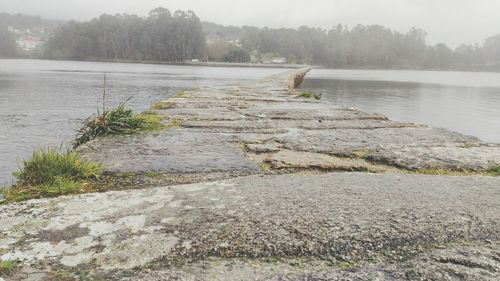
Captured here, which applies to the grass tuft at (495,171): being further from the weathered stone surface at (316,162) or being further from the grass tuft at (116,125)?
the grass tuft at (116,125)

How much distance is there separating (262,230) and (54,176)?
118 cm

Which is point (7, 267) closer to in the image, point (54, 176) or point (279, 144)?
point (54, 176)

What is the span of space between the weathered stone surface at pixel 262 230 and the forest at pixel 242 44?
377 ft

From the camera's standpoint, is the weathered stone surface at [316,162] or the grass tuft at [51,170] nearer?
the grass tuft at [51,170]

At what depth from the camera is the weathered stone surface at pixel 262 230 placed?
1399 mm

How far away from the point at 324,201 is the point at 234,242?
0.54 m

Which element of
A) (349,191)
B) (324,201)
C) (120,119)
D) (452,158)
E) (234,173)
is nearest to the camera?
(324,201)

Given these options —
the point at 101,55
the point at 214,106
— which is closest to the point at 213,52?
the point at 101,55

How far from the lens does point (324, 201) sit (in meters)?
1.91

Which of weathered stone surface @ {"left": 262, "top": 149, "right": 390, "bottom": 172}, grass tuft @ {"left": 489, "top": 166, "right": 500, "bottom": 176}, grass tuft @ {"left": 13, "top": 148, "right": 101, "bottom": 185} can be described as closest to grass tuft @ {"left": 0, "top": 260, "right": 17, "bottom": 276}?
grass tuft @ {"left": 13, "top": 148, "right": 101, "bottom": 185}

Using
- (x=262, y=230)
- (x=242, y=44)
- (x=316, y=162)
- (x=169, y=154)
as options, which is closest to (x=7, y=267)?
(x=262, y=230)

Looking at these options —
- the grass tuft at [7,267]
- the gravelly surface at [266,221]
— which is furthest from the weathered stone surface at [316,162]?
the grass tuft at [7,267]

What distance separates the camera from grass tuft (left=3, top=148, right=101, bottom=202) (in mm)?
2057

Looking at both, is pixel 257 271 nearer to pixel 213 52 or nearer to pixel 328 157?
pixel 328 157
